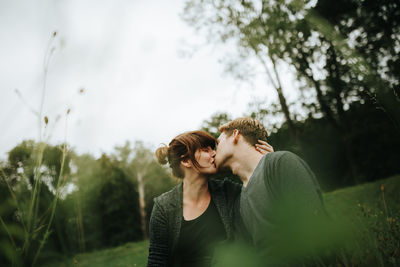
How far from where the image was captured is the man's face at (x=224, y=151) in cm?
296

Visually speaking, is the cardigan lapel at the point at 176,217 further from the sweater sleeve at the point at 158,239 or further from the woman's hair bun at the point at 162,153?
the woman's hair bun at the point at 162,153

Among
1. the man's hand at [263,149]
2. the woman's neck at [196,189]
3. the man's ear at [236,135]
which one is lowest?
the woman's neck at [196,189]

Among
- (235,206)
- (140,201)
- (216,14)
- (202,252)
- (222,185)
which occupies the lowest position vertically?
(140,201)

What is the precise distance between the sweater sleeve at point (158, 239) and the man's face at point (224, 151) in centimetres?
91

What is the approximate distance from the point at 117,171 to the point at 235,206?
27.0m

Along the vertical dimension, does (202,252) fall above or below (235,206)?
below

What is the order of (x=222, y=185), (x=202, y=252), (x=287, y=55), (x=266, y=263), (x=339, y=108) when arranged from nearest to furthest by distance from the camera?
(x=266, y=263) → (x=202, y=252) → (x=222, y=185) → (x=287, y=55) → (x=339, y=108)

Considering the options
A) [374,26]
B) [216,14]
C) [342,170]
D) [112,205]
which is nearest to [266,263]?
[216,14]

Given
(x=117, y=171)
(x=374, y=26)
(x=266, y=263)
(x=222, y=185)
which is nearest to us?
(x=266, y=263)

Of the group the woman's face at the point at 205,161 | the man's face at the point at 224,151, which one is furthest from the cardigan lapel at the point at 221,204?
the man's face at the point at 224,151

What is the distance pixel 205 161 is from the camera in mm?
3262

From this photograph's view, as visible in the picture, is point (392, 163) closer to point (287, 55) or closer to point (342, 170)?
point (342, 170)

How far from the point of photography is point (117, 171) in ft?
91.4

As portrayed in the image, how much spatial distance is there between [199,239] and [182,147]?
→ 3.93 feet
